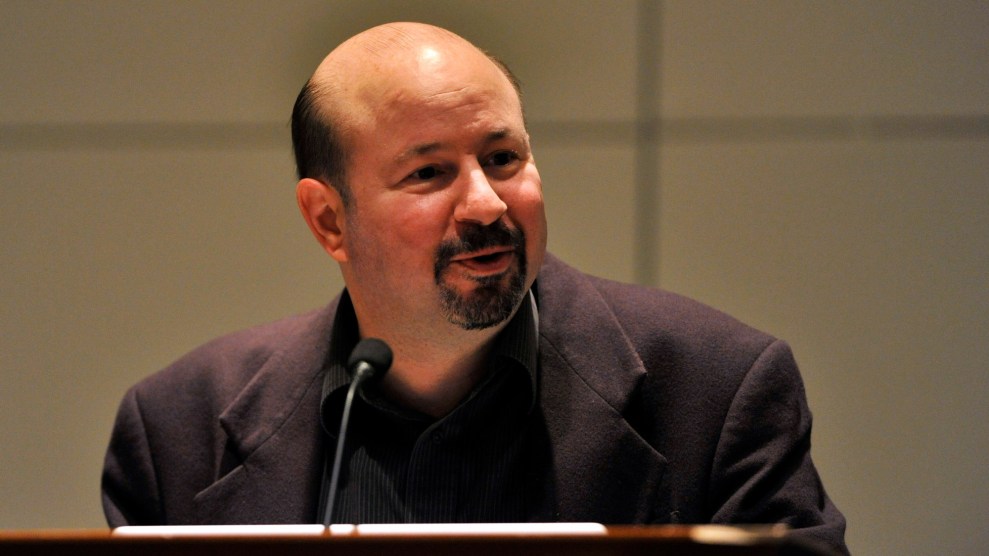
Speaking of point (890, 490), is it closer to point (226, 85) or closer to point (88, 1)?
point (226, 85)

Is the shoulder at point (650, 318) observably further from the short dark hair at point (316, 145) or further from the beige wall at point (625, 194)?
the beige wall at point (625, 194)

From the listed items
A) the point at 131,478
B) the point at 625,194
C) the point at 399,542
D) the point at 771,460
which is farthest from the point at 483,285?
the point at 625,194

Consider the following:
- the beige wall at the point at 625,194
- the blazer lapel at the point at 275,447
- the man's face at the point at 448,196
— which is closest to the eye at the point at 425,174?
the man's face at the point at 448,196

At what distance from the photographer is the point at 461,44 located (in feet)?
5.98

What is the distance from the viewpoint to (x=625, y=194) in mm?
2801

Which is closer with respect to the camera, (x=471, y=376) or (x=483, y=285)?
(x=483, y=285)

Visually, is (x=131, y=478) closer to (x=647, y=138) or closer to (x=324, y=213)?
(x=324, y=213)

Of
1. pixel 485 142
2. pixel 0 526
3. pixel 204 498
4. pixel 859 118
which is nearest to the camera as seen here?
pixel 485 142

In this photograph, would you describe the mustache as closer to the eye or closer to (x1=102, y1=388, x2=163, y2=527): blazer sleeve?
the eye

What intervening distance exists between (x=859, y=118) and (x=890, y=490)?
38.2 inches

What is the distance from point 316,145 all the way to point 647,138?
3.81 ft

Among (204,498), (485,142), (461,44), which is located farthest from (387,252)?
(204,498)

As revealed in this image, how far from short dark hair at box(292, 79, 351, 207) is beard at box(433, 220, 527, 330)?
0.24 meters

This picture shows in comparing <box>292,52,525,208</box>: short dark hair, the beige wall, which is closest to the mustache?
<box>292,52,525,208</box>: short dark hair
